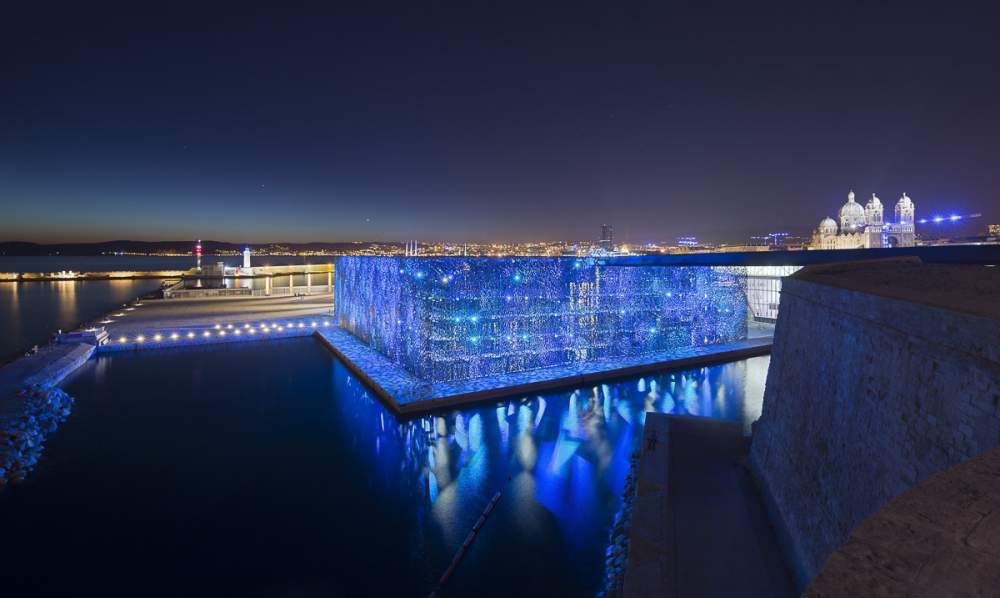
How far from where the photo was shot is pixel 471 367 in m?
17.3

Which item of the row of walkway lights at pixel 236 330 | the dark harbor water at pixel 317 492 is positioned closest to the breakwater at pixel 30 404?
the dark harbor water at pixel 317 492

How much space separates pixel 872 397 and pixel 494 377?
1278 centimetres

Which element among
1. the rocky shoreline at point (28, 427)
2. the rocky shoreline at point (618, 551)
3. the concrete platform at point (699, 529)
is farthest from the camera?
the rocky shoreline at point (28, 427)

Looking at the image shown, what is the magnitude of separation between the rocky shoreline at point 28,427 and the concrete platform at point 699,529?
44.5 ft

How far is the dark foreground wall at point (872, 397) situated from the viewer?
164 inches

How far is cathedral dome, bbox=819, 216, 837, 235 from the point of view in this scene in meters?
54.8

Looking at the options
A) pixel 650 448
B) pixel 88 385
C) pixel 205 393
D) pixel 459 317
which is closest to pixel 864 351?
pixel 650 448

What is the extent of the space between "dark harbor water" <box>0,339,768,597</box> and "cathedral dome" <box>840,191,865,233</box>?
46.1 meters

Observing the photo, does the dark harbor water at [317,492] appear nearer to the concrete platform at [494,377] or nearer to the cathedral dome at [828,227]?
the concrete platform at [494,377]

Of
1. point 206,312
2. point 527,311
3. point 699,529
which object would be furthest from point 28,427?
point 206,312

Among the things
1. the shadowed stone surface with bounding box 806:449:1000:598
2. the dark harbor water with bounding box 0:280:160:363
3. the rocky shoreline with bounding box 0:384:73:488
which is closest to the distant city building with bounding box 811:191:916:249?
the shadowed stone surface with bounding box 806:449:1000:598

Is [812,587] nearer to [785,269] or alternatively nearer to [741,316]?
[741,316]

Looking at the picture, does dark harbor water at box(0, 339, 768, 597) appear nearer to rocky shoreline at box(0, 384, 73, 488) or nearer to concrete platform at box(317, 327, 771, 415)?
rocky shoreline at box(0, 384, 73, 488)

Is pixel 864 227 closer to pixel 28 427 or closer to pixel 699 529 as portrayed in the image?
pixel 699 529
